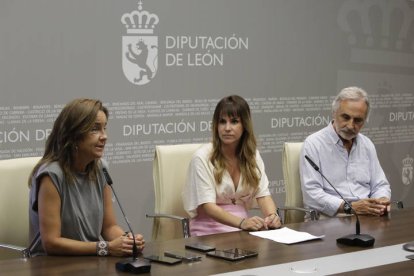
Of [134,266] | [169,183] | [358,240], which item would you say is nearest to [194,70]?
[169,183]

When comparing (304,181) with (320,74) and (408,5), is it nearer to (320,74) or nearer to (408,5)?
(320,74)

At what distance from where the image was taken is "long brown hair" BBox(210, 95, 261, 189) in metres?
4.32

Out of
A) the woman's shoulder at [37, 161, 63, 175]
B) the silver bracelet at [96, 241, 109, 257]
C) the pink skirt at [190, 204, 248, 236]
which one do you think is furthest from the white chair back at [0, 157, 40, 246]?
the pink skirt at [190, 204, 248, 236]

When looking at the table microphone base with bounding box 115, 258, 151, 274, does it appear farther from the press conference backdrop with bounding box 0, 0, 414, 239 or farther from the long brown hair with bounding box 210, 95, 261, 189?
the press conference backdrop with bounding box 0, 0, 414, 239

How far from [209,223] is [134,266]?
153 cm

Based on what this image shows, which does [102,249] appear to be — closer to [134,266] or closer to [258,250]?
[134,266]

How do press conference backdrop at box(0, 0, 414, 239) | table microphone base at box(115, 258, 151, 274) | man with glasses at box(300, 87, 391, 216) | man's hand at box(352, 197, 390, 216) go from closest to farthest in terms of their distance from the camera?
table microphone base at box(115, 258, 151, 274) → man's hand at box(352, 197, 390, 216) → man with glasses at box(300, 87, 391, 216) → press conference backdrop at box(0, 0, 414, 239)

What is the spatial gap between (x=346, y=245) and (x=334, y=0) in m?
3.31

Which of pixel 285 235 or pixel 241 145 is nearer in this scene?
pixel 285 235

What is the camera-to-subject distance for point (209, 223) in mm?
4406

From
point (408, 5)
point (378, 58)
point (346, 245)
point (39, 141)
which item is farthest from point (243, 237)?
point (408, 5)

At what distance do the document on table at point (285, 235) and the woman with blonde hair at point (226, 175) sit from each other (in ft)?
1.68

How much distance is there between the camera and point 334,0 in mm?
6367

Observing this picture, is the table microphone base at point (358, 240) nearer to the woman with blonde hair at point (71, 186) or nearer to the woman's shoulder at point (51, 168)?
the woman with blonde hair at point (71, 186)
